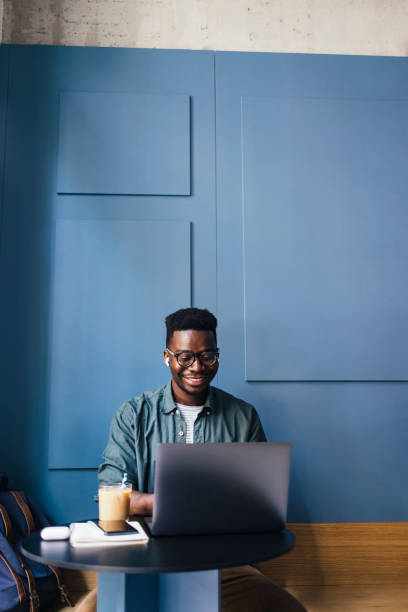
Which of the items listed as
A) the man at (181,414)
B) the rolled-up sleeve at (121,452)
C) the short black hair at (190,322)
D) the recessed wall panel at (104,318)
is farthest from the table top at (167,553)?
the recessed wall panel at (104,318)

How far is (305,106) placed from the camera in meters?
2.81

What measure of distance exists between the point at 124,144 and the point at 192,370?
1278 mm

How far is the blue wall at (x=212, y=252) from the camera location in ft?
8.34

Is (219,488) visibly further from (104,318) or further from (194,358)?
(104,318)

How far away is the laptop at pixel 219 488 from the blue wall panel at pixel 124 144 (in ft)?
5.53

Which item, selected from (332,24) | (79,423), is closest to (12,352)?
(79,423)

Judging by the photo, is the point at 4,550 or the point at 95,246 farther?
the point at 95,246

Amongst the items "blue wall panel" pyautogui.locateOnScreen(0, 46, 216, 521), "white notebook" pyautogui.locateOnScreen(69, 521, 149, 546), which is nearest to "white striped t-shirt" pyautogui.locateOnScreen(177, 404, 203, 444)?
"blue wall panel" pyautogui.locateOnScreen(0, 46, 216, 521)

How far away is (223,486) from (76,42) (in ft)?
8.45

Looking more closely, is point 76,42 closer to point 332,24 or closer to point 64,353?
point 332,24

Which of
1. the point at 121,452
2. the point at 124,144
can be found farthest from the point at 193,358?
the point at 124,144

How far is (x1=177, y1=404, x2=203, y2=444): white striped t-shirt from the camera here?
7.11 ft

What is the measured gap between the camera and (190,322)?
216cm

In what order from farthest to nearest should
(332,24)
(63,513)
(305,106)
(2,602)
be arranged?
(332,24) < (305,106) < (63,513) < (2,602)
